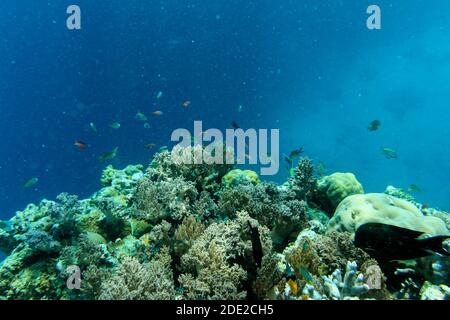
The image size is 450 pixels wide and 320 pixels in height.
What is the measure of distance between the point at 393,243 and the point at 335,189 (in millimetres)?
3645

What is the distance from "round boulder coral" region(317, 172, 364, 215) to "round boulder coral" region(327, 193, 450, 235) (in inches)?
69.7

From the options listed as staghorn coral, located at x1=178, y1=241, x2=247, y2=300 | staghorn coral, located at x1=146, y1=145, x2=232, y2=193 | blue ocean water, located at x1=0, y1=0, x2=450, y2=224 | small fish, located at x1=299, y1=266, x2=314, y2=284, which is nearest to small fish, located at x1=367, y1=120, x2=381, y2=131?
staghorn coral, located at x1=146, y1=145, x2=232, y2=193

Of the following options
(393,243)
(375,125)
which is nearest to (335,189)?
(393,243)

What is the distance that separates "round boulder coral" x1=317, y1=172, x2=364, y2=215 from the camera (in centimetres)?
750

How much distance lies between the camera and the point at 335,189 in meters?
7.61

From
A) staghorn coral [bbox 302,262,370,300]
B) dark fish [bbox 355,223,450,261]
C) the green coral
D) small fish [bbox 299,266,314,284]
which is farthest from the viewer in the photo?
the green coral

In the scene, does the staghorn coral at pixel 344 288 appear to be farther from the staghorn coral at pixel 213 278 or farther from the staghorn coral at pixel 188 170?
the staghorn coral at pixel 188 170

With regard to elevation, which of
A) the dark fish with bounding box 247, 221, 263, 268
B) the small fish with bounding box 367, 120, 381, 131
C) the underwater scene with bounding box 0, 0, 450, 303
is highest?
the underwater scene with bounding box 0, 0, 450, 303

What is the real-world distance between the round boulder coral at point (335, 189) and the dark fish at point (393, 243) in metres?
3.12

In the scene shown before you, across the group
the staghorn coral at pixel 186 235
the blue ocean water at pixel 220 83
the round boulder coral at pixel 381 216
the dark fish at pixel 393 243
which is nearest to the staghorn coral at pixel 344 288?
the dark fish at pixel 393 243

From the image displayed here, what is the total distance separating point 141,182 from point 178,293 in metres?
3.15

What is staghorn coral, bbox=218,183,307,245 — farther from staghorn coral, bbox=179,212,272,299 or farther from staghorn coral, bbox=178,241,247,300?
staghorn coral, bbox=178,241,247,300

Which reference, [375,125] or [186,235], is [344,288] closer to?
[186,235]

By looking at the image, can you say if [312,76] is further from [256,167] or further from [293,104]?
[256,167]
